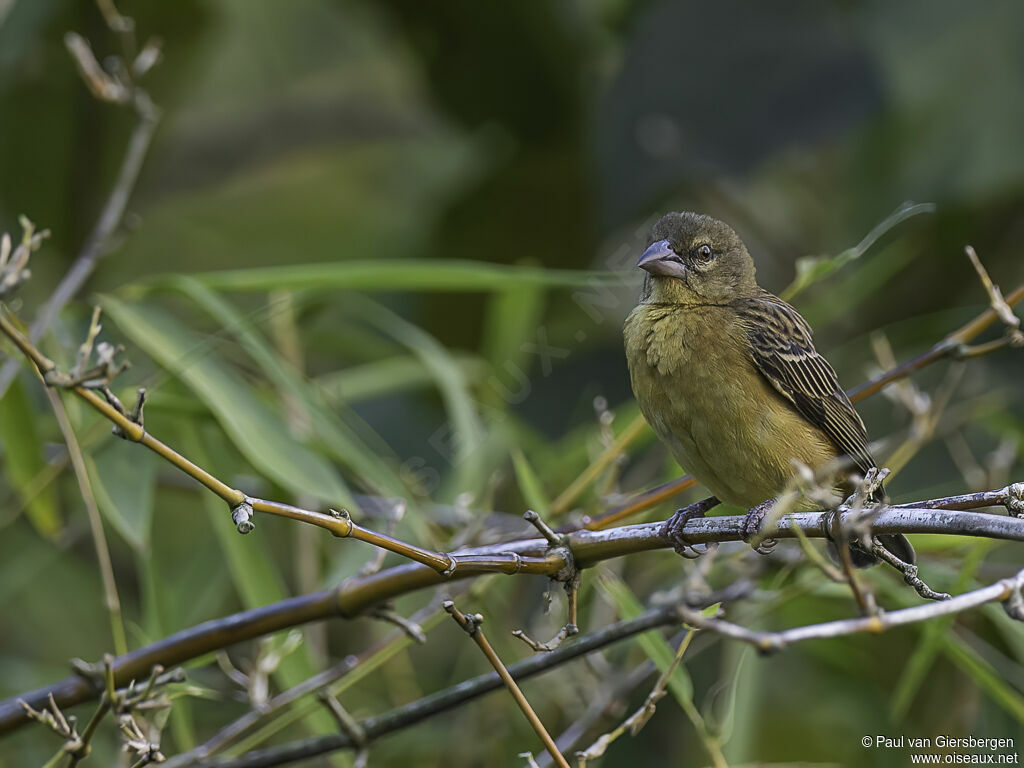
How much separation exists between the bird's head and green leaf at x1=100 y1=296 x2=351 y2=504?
37.2 inches

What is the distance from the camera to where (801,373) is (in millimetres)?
2955

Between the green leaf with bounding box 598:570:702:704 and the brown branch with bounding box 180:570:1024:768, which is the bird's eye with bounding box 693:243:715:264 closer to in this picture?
the green leaf with bounding box 598:570:702:704

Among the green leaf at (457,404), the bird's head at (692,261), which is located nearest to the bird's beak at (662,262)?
the bird's head at (692,261)

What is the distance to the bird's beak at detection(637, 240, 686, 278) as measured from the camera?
2.88 metres

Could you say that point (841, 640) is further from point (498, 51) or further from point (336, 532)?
point (498, 51)

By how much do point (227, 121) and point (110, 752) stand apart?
347cm

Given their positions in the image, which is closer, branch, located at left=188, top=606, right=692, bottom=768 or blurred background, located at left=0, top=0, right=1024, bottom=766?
branch, located at left=188, top=606, right=692, bottom=768

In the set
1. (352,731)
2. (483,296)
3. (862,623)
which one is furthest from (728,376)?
(483,296)

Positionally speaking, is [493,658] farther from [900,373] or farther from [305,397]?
[305,397]

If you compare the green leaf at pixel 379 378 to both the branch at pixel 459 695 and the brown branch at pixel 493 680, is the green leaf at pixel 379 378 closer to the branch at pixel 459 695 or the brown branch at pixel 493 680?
the brown branch at pixel 493 680

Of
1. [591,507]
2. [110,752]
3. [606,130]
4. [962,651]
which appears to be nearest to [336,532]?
[591,507]

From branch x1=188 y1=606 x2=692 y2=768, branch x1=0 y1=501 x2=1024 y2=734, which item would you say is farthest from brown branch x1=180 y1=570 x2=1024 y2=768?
branch x1=0 y1=501 x2=1024 y2=734

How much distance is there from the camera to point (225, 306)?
3141mm

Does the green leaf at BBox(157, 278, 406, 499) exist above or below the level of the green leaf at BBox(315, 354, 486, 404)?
below
